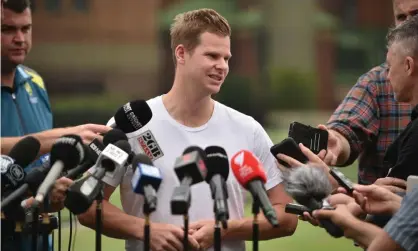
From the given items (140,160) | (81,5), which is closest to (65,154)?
(140,160)

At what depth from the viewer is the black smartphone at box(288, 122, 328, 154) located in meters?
3.96

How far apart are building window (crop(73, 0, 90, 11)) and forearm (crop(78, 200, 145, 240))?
17.0m

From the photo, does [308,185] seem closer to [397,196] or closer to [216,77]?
[397,196]

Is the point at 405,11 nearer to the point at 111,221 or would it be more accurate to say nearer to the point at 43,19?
the point at 111,221

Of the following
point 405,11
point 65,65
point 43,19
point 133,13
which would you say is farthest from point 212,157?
point 133,13

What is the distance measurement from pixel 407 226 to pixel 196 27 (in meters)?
1.45

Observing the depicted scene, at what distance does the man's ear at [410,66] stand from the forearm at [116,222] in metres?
1.20

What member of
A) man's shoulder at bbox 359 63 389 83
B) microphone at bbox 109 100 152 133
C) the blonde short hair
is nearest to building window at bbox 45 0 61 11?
man's shoulder at bbox 359 63 389 83

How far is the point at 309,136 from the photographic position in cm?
398

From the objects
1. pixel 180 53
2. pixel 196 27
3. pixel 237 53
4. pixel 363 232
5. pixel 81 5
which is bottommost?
pixel 237 53

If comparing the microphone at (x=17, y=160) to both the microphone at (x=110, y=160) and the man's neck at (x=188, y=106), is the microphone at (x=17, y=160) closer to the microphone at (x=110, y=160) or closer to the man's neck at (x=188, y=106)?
the microphone at (x=110, y=160)

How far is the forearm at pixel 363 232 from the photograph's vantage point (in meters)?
3.30

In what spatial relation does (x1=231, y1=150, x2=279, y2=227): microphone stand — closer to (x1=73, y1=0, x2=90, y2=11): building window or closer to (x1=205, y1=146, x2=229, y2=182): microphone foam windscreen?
(x1=205, y1=146, x2=229, y2=182): microphone foam windscreen

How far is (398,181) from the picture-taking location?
355 cm
